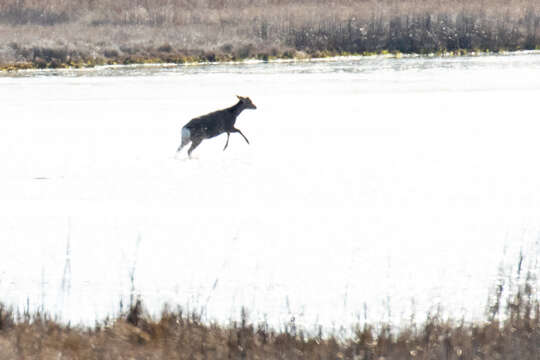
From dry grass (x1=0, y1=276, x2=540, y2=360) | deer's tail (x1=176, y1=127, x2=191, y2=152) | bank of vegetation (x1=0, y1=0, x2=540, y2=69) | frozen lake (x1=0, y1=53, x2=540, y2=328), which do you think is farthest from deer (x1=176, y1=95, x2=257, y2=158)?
bank of vegetation (x1=0, y1=0, x2=540, y2=69)

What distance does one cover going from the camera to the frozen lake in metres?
5.89

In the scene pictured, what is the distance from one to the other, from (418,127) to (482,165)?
3581 millimetres

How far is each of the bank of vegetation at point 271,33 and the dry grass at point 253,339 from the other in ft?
77.9

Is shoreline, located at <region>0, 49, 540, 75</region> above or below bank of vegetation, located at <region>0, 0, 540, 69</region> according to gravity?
below

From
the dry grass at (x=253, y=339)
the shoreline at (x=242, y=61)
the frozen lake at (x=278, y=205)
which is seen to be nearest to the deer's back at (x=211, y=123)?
the frozen lake at (x=278, y=205)

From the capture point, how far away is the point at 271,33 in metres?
31.2

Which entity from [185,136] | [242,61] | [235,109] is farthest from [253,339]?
[242,61]

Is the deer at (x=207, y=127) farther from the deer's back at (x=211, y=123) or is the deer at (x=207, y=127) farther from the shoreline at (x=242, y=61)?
the shoreline at (x=242, y=61)

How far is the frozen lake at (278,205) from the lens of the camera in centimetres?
589

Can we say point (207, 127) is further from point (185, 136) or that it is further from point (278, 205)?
point (278, 205)

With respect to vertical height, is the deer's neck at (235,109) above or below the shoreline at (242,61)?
above

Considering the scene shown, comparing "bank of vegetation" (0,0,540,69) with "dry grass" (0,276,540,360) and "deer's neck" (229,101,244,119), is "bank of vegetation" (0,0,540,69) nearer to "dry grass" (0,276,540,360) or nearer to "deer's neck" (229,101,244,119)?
"deer's neck" (229,101,244,119)

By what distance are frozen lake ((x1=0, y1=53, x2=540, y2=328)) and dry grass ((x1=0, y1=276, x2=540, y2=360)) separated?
0.93 ft

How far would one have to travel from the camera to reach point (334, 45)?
30.3 metres
